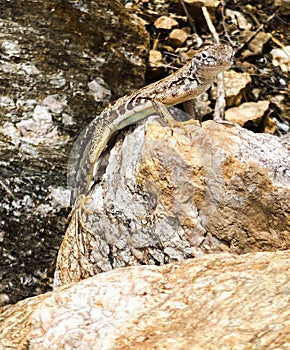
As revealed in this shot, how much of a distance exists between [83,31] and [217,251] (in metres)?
3.49

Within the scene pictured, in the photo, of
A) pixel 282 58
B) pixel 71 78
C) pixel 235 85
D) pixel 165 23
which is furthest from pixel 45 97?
pixel 282 58

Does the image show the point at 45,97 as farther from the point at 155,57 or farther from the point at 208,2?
the point at 208,2

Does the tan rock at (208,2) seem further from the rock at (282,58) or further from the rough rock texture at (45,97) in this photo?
the rough rock texture at (45,97)

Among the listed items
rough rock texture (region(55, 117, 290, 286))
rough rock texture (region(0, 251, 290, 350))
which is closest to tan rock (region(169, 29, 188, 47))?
rough rock texture (region(55, 117, 290, 286))

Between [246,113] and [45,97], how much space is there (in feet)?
7.30

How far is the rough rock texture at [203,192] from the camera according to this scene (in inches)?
166

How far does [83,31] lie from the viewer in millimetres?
7203

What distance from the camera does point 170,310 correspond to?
3373 millimetres

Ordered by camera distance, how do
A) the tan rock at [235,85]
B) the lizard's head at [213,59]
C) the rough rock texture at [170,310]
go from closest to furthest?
the rough rock texture at [170,310], the lizard's head at [213,59], the tan rock at [235,85]

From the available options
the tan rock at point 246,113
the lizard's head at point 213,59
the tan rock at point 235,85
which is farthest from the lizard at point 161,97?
the tan rock at point 235,85

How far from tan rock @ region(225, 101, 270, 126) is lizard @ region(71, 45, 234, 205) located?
282 cm

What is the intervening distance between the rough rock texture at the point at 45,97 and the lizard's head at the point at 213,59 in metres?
1.60

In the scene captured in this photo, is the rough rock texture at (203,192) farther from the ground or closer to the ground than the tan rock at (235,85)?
farther from the ground

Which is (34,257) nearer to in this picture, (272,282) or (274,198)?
(274,198)
